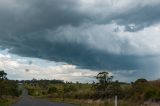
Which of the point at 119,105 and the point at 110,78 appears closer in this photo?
the point at 119,105

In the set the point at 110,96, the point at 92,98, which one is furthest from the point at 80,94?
the point at 110,96

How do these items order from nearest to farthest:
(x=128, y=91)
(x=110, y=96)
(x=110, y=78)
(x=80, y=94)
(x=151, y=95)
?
1. (x=151, y=95)
2. (x=128, y=91)
3. (x=110, y=96)
4. (x=110, y=78)
5. (x=80, y=94)

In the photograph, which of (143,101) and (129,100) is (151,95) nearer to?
(143,101)

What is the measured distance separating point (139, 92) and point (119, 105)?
3815 millimetres

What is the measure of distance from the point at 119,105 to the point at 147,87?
164 inches

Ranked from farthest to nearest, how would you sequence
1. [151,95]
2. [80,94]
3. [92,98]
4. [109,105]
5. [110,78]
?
1. [80,94]
2. [110,78]
3. [92,98]
4. [109,105]
5. [151,95]

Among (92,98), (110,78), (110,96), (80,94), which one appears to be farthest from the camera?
(80,94)

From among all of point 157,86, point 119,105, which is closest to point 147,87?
point 157,86

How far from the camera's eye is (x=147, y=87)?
45.3m

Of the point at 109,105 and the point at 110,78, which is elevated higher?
the point at 110,78

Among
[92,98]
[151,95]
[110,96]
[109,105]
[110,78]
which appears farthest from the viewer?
[110,78]

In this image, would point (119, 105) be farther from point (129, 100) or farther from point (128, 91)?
point (128, 91)

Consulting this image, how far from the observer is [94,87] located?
7700 centimetres

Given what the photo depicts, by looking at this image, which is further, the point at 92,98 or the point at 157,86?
the point at 92,98
